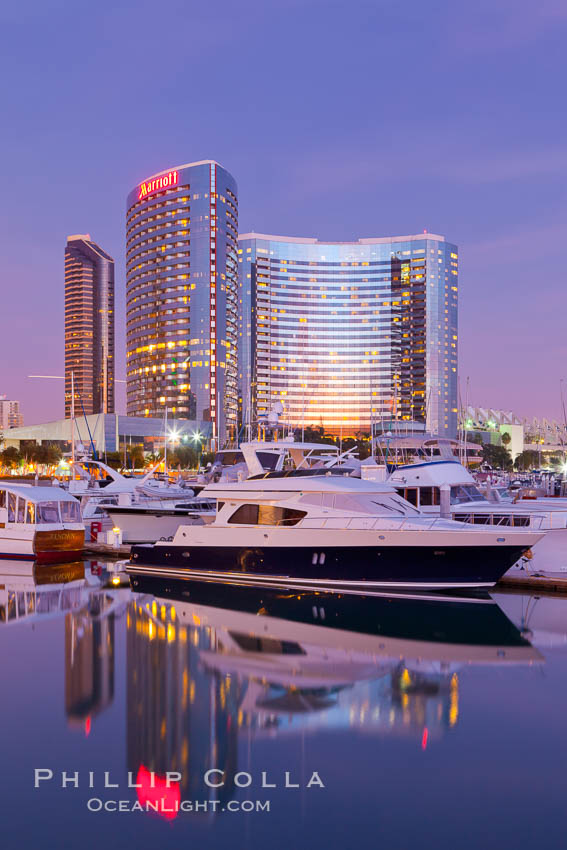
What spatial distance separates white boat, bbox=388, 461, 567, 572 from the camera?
23.8 m

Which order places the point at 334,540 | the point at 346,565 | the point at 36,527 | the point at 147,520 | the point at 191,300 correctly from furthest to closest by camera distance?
the point at 191,300
the point at 147,520
the point at 36,527
the point at 346,565
the point at 334,540

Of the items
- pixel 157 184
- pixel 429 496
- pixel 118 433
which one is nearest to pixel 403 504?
pixel 429 496

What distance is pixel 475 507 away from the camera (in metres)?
26.6

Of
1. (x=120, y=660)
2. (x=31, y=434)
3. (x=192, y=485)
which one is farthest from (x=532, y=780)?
(x=31, y=434)

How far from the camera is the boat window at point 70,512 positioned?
29641 mm

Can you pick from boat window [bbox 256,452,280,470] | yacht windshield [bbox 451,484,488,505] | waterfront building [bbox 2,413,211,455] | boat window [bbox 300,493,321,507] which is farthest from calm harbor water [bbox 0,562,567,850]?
waterfront building [bbox 2,413,211,455]

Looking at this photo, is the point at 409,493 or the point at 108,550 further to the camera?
the point at 108,550

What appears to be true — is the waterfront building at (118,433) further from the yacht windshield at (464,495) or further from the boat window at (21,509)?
the yacht windshield at (464,495)

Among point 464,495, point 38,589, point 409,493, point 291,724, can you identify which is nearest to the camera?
point 291,724

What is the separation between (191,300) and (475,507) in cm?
16295

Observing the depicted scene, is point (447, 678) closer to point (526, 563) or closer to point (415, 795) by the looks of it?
point (415, 795)

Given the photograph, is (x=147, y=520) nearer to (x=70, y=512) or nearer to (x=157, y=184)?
(x=70, y=512)

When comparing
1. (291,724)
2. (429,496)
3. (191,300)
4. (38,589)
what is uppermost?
(191,300)

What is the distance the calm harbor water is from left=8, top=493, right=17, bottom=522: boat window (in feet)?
30.4
